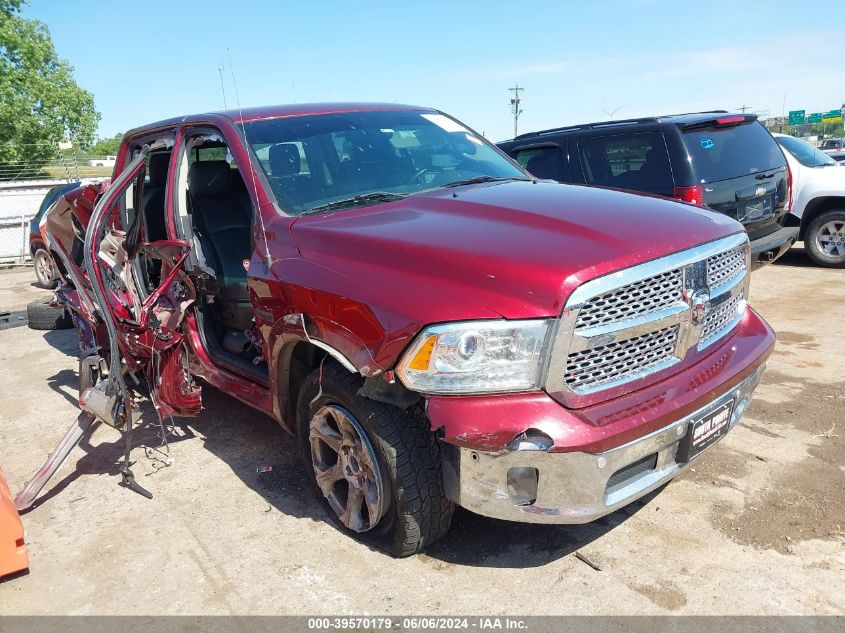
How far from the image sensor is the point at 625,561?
116 inches

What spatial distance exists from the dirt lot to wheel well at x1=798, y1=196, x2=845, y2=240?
5.12 metres

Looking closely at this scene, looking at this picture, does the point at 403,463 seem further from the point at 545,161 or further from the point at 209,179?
the point at 545,161

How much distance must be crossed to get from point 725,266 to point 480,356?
139 cm

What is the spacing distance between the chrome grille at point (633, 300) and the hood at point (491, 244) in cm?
10

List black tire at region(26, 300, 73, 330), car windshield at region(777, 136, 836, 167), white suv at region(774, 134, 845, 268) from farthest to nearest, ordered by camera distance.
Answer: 1. car windshield at region(777, 136, 836, 167)
2. white suv at region(774, 134, 845, 268)
3. black tire at region(26, 300, 73, 330)

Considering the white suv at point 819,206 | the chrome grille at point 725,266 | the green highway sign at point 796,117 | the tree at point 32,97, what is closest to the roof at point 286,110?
the chrome grille at point 725,266

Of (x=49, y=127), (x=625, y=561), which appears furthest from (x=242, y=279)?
(x=49, y=127)

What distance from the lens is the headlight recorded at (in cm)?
240

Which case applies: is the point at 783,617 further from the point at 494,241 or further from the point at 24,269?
the point at 24,269

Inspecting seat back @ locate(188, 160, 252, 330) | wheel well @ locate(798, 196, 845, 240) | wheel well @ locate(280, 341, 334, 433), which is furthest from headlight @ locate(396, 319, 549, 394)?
wheel well @ locate(798, 196, 845, 240)

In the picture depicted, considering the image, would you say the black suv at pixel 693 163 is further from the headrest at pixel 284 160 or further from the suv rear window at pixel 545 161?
the headrest at pixel 284 160

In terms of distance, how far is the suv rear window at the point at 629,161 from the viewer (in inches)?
260

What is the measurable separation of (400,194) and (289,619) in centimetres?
207

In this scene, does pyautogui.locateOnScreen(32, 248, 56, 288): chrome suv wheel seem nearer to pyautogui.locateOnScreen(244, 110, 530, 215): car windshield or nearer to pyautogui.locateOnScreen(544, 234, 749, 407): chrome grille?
pyautogui.locateOnScreen(244, 110, 530, 215): car windshield
